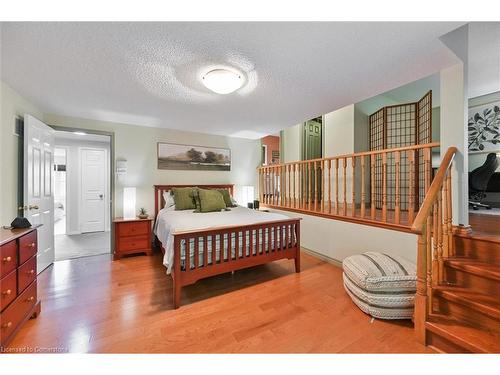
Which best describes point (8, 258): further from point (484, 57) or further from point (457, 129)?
point (484, 57)

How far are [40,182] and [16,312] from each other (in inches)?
72.0

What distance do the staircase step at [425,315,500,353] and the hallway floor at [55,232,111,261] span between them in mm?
4288

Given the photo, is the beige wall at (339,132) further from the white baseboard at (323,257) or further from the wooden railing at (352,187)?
the white baseboard at (323,257)

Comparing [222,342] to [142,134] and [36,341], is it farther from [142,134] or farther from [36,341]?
[142,134]

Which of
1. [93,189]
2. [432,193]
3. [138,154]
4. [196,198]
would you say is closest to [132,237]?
[196,198]

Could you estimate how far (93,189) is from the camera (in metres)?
5.18

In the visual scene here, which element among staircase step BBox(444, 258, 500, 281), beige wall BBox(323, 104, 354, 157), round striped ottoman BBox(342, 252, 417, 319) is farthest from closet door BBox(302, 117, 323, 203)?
staircase step BBox(444, 258, 500, 281)

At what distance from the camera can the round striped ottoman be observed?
176 centimetres

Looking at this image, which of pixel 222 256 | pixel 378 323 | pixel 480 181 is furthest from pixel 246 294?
pixel 480 181

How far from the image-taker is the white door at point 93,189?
5.05 m

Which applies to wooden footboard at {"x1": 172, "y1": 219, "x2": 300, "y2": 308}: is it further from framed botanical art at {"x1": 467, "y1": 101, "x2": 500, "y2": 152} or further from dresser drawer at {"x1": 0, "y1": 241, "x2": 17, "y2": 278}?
framed botanical art at {"x1": 467, "y1": 101, "x2": 500, "y2": 152}

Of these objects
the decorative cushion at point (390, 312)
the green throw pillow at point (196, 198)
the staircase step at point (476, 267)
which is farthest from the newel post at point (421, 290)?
the green throw pillow at point (196, 198)

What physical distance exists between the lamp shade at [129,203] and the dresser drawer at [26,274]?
1635mm

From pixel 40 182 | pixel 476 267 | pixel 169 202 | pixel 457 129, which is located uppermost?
pixel 457 129
